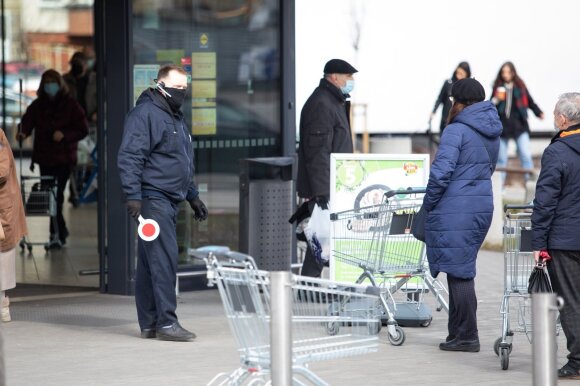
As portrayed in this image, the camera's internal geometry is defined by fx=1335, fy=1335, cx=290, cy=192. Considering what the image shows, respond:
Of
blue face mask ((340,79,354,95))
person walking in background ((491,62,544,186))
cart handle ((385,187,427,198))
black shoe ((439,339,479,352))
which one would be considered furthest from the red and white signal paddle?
person walking in background ((491,62,544,186))

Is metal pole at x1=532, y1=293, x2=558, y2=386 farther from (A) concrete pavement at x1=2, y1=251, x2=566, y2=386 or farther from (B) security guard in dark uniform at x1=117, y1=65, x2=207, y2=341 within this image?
(B) security guard in dark uniform at x1=117, y1=65, x2=207, y2=341

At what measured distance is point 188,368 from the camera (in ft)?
28.8

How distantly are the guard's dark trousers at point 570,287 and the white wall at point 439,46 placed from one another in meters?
18.2

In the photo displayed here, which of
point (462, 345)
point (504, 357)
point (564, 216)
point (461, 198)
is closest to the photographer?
point (564, 216)

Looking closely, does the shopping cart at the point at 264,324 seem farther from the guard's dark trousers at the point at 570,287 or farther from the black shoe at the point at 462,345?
the black shoe at the point at 462,345

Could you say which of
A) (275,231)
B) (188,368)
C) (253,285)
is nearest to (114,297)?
(275,231)

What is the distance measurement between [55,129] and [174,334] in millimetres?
6877

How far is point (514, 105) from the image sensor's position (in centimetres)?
2088

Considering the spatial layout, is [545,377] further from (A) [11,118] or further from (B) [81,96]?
(A) [11,118]

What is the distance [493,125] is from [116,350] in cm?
309

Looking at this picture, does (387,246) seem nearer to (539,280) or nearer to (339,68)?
(539,280)

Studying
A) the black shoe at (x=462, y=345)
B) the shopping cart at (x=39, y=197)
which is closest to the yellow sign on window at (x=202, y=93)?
the shopping cart at (x=39, y=197)

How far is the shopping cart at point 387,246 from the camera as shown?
9797mm

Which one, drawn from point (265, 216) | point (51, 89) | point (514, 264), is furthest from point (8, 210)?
point (51, 89)
